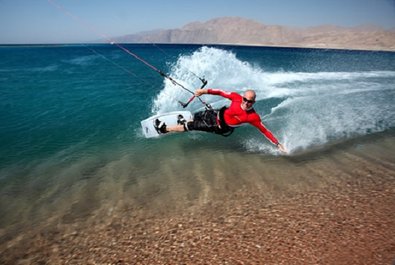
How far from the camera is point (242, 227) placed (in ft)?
19.3

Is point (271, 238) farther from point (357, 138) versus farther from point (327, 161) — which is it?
point (357, 138)

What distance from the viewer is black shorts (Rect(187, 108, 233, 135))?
823 cm

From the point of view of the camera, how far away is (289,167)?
8539 millimetres

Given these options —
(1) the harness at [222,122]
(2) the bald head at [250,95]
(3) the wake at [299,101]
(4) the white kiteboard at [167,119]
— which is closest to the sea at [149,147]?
(3) the wake at [299,101]

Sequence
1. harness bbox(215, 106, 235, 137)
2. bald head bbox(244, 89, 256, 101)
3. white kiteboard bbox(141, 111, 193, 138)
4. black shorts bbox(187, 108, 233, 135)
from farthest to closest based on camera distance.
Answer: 1. white kiteboard bbox(141, 111, 193, 138)
2. black shorts bbox(187, 108, 233, 135)
3. harness bbox(215, 106, 235, 137)
4. bald head bbox(244, 89, 256, 101)

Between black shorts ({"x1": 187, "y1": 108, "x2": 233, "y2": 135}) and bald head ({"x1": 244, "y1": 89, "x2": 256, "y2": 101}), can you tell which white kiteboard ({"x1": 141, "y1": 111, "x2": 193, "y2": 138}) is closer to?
black shorts ({"x1": 187, "y1": 108, "x2": 233, "y2": 135})

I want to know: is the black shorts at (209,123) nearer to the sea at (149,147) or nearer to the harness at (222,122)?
the harness at (222,122)

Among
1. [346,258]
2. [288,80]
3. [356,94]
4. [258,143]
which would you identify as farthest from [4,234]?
[288,80]

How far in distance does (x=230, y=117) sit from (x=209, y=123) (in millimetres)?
901

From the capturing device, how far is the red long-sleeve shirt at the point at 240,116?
23.8 feet

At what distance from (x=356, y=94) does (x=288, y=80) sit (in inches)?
238

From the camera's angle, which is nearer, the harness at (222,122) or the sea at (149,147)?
the sea at (149,147)

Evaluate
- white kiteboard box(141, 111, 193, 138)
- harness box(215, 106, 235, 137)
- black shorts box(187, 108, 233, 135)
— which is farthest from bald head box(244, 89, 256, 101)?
white kiteboard box(141, 111, 193, 138)

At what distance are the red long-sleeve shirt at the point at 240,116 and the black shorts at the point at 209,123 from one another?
32 cm
